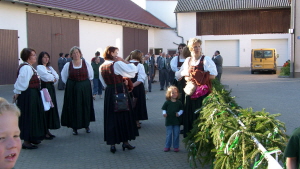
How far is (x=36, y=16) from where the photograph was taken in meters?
20.0

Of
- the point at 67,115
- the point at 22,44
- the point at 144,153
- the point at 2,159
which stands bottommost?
the point at 144,153

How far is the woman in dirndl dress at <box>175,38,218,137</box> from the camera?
244 inches

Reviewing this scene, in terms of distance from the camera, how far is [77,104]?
25.2ft

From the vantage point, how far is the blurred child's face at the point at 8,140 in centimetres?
176

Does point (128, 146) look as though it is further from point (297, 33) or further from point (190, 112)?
point (297, 33)

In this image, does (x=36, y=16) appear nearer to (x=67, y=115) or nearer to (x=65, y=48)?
(x=65, y=48)

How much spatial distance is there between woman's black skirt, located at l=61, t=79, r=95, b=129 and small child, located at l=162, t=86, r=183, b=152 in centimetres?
200

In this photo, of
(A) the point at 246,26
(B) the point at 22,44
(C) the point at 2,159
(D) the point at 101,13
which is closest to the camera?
(C) the point at 2,159

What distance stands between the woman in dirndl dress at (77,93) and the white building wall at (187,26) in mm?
31500

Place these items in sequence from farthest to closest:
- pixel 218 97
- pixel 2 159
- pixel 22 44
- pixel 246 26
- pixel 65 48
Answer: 1. pixel 246 26
2. pixel 65 48
3. pixel 22 44
4. pixel 218 97
5. pixel 2 159

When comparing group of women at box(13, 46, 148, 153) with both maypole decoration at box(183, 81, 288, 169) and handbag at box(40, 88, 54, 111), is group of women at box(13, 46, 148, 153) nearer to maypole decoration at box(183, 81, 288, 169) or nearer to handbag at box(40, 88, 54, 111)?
handbag at box(40, 88, 54, 111)

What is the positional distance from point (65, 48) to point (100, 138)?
1577 centimetres

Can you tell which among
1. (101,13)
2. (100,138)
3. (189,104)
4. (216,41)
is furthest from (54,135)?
(216,41)

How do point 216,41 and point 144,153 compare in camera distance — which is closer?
point 144,153
